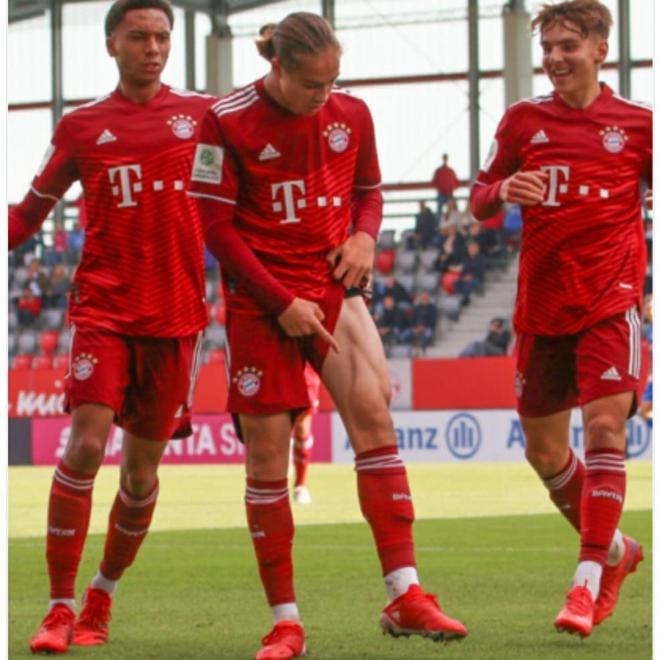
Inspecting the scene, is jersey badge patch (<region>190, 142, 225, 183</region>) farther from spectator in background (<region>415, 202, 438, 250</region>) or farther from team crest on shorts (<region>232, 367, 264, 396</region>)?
spectator in background (<region>415, 202, 438, 250</region>)

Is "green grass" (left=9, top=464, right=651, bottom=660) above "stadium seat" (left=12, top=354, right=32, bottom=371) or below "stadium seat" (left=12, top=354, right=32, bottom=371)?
below

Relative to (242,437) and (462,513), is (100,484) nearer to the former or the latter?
(462,513)

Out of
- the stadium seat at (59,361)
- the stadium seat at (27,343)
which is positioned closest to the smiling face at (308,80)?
the stadium seat at (59,361)

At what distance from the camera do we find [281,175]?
6.13 meters

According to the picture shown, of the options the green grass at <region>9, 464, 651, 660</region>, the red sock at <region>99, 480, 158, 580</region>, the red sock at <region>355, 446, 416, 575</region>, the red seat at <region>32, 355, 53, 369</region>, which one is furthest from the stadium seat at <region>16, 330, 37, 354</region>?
the red sock at <region>355, 446, 416, 575</region>

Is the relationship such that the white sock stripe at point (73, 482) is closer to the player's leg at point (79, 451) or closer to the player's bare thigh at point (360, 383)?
the player's leg at point (79, 451)

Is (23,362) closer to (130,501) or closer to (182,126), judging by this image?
(130,501)

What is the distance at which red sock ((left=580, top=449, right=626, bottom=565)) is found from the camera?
6.46 metres

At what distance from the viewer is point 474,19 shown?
35875 mm

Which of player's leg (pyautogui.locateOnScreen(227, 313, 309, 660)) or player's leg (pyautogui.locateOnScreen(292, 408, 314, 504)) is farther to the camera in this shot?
player's leg (pyautogui.locateOnScreen(292, 408, 314, 504))

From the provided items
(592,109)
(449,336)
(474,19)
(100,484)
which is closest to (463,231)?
(449,336)

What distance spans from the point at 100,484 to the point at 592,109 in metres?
13.4

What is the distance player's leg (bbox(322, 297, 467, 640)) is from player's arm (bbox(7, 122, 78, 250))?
1233 mm

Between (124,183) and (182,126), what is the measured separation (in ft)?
1.11
